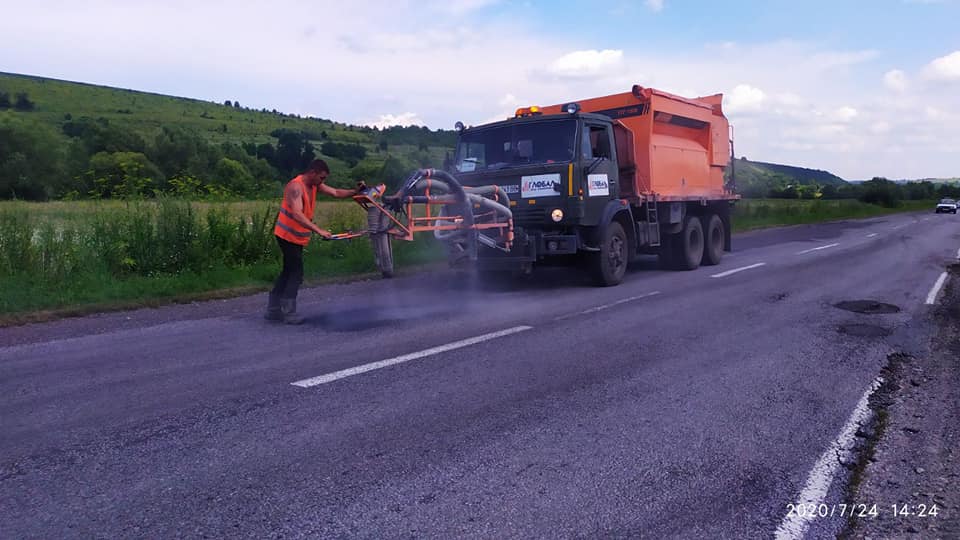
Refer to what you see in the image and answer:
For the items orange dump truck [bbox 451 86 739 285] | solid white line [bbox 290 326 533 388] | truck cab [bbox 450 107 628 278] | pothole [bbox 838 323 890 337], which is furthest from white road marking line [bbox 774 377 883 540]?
orange dump truck [bbox 451 86 739 285]

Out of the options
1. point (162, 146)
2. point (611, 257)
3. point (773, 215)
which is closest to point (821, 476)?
point (611, 257)

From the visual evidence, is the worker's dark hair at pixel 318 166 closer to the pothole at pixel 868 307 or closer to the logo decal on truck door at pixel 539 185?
the logo decal on truck door at pixel 539 185

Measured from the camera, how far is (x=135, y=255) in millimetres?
11352

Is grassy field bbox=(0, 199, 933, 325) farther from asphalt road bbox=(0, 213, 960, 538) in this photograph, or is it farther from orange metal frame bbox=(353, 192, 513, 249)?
orange metal frame bbox=(353, 192, 513, 249)

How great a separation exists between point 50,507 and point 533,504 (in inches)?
91.3

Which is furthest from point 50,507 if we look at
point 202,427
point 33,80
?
point 33,80

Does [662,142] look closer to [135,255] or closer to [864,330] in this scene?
[864,330]

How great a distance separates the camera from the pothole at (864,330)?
8016 mm

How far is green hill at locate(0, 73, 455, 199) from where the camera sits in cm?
1557

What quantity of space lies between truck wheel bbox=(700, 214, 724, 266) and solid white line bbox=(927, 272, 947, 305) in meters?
4.16

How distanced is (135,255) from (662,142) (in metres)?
9.15

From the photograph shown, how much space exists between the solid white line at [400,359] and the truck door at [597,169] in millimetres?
3635

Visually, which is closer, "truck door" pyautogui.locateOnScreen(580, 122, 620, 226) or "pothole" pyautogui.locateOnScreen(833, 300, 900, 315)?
"pothole" pyautogui.locateOnScreen(833, 300, 900, 315)

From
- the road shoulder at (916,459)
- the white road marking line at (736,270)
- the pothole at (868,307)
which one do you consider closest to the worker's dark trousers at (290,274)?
the road shoulder at (916,459)
